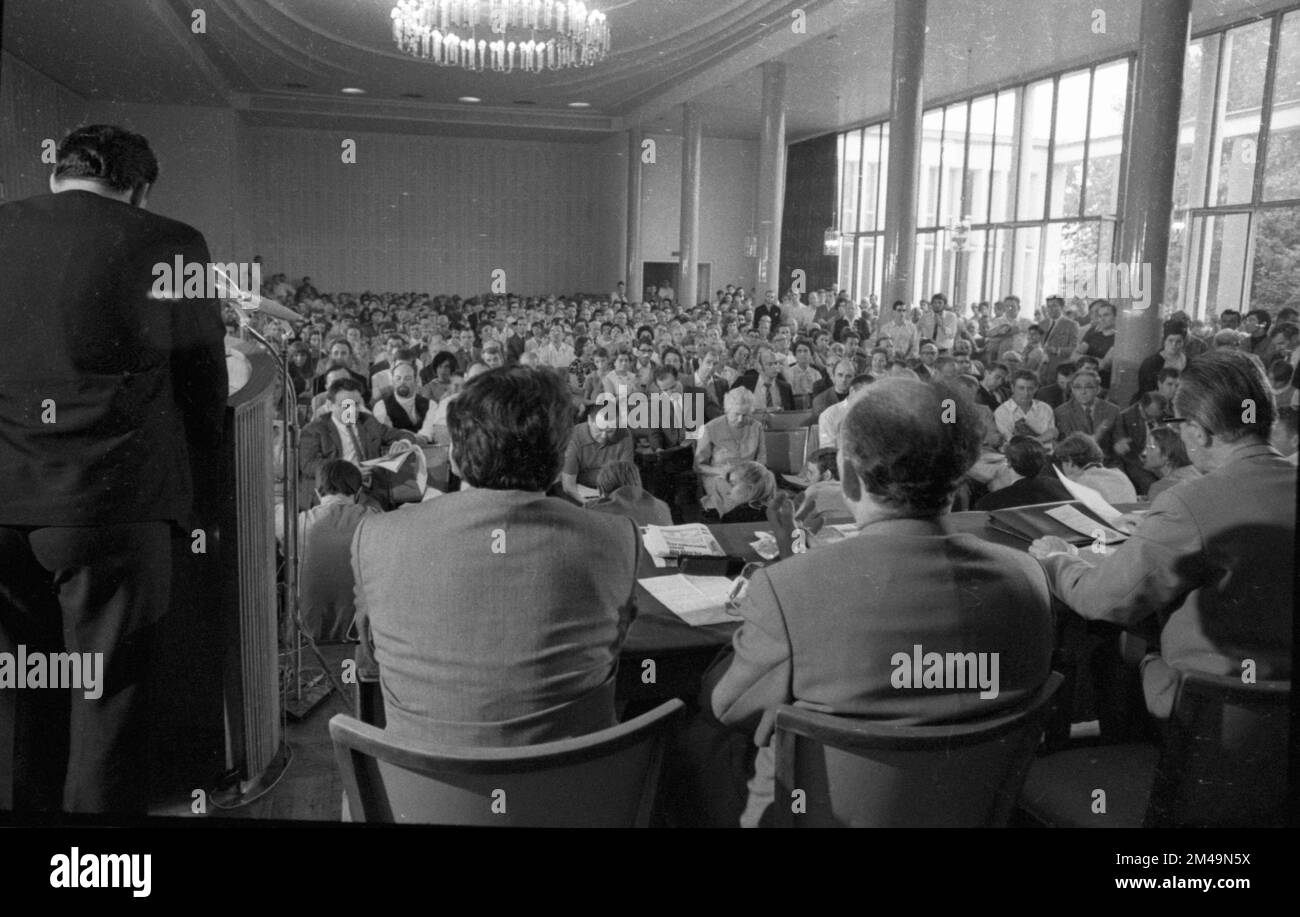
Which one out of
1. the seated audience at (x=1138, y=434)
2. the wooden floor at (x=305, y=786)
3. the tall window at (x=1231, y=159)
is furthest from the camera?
the tall window at (x=1231, y=159)

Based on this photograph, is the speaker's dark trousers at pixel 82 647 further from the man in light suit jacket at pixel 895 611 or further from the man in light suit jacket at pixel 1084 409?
the man in light suit jacket at pixel 1084 409

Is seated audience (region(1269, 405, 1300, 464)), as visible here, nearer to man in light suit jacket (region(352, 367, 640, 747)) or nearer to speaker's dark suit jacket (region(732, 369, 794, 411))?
man in light suit jacket (region(352, 367, 640, 747))

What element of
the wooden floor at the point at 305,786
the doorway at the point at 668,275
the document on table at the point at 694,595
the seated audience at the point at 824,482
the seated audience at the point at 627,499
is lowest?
the wooden floor at the point at 305,786

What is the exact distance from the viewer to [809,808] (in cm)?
126

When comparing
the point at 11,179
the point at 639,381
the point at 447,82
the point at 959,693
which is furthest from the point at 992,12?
the point at 959,693

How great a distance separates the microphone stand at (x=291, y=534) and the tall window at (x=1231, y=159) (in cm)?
588

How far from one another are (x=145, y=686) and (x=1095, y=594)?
1734mm

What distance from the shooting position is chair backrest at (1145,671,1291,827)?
1.37 metres

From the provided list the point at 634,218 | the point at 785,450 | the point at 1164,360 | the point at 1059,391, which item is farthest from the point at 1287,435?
the point at 634,218

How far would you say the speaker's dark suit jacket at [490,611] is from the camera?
4.39 feet

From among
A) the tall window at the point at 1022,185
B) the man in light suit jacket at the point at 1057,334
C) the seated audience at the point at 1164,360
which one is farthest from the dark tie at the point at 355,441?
the tall window at the point at 1022,185

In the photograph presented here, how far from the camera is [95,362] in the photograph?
1.70 meters

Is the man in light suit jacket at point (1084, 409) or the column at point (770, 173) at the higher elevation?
the column at point (770, 173)

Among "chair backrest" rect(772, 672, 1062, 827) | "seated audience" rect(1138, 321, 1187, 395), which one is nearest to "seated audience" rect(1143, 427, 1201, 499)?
"seated audience" rect(1138, 321, 1187, 395)
